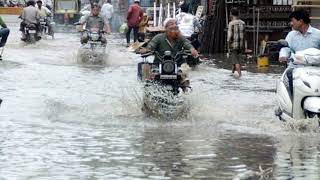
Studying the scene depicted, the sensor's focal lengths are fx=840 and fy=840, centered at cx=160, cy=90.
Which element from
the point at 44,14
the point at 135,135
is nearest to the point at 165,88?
the point at 135,135

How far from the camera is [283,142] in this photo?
991 centimetres

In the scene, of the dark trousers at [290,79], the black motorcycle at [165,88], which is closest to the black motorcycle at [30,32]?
the black motorcycle at [165,88]

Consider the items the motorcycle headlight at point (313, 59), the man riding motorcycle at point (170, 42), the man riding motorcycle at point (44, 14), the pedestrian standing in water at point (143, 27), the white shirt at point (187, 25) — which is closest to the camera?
the motorcycle headlight at point (313, 59)

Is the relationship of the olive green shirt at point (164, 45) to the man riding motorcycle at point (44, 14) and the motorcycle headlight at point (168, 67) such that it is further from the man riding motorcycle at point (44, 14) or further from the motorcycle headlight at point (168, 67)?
the man riding motorcycle at point (44, 14)

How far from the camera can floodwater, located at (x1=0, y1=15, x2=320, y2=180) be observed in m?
8.13

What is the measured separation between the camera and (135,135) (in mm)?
10430

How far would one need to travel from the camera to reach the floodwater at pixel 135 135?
8133 mm

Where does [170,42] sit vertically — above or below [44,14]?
above

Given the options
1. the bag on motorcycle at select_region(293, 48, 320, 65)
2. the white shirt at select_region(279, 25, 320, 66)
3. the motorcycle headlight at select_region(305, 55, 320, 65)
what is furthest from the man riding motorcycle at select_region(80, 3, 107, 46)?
the motorcycle headlight at select_region(305, 55, 320, 65)

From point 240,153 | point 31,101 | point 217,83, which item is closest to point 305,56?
point 240,153

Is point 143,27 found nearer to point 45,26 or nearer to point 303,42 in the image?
point 45,26

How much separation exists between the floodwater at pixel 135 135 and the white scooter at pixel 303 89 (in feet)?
0.81

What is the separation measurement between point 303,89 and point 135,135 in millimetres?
2164

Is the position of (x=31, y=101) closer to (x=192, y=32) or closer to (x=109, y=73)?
(x=109, y=73)
